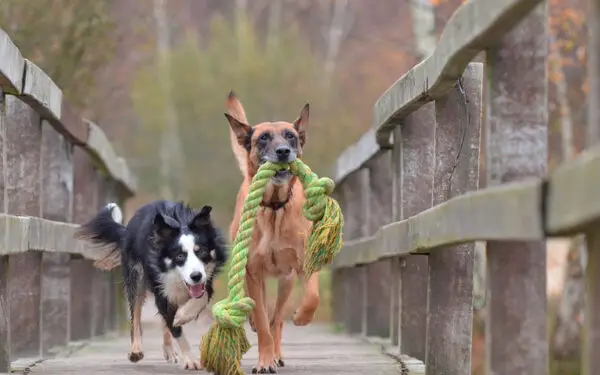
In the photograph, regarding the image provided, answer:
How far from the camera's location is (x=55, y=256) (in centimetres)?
845

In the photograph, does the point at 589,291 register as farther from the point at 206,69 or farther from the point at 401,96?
the point at 206,69

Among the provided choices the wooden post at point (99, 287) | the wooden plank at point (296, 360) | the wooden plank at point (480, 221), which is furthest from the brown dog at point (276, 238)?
the wooden post at point (99, 287)

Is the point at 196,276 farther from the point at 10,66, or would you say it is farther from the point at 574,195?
the point at 574,195

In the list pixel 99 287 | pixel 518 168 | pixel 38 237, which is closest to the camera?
pixel 518 168

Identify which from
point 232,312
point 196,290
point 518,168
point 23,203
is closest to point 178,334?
point 196,290

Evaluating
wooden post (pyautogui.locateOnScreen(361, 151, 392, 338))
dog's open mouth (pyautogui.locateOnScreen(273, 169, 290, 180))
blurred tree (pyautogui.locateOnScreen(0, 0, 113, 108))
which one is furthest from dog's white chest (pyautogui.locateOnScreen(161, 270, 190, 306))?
blurred tree (pyautogui.locateOnScreen(0, 0, 113, 108))

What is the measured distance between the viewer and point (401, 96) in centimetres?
647

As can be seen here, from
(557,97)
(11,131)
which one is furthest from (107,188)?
(557,97)

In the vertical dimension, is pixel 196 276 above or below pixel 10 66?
below

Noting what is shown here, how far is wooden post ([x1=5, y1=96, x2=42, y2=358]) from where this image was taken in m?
7.22

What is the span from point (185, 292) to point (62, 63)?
5886mm

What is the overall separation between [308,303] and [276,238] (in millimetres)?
398

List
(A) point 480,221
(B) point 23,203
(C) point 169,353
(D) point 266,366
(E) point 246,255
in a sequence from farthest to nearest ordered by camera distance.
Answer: (C) point 169,353 < (B) point 23,203 < (D) point 266,366 < (E) point 246,255 < (A) point 480,221

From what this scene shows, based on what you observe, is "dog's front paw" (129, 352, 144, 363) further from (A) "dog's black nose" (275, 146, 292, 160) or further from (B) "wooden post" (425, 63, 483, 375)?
(B) "wooden post" (425, 63, 483, 375)
